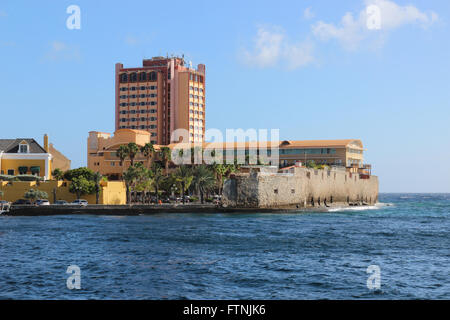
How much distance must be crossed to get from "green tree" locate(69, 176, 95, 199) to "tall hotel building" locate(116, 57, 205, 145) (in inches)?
2856

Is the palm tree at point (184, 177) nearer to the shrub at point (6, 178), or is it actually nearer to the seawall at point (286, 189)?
the seawall at point (286, 189)

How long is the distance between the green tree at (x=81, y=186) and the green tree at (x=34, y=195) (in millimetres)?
4979

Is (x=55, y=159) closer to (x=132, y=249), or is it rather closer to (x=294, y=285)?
(x=132, y=249)

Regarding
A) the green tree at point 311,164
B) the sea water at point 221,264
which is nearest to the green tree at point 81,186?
the sea water at point 221,264

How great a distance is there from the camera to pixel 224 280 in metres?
26.7

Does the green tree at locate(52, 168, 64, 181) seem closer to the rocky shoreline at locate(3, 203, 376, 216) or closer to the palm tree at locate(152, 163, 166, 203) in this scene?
the palm tree at locate(152, 163, 166, 203)

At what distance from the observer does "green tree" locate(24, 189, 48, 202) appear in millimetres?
89344

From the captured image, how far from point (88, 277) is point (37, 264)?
21.6ft

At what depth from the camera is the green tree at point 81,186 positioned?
305 feet

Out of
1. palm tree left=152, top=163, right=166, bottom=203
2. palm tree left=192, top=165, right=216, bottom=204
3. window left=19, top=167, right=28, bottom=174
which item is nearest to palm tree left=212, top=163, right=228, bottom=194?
palm tree left=192, top=165, right=216, bottom=204

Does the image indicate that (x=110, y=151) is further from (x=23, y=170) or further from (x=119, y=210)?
(x=119, y=210)

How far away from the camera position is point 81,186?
9281 centimetres
